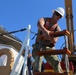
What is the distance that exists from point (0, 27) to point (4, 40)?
44.5 inches

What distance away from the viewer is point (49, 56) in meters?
4.20

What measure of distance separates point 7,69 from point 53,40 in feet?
3.79

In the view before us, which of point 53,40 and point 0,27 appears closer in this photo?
point 53,40

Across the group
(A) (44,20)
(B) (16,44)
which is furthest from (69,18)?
(A) (44,20)

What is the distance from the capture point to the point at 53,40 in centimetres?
415

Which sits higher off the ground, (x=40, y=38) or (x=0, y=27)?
(x=0, y=27)

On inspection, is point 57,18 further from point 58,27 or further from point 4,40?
point 4,40

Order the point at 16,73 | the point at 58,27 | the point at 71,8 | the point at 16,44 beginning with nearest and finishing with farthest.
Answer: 1. the point at 16,73
2. the point at 58,27
3. the point at 71,8
4. the point at 16,44

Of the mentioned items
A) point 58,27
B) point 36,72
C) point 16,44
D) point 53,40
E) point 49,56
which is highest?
point 16,44

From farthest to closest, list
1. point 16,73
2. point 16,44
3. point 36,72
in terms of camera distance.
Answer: point 16,44 < point 16,73 < point 36,72

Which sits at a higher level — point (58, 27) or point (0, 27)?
point (0, 27)

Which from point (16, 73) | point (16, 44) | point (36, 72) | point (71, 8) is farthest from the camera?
point (16, 44)

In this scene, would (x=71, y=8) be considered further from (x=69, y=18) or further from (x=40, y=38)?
(x=40, y=38)

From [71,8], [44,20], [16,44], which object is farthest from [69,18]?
[44,20]
